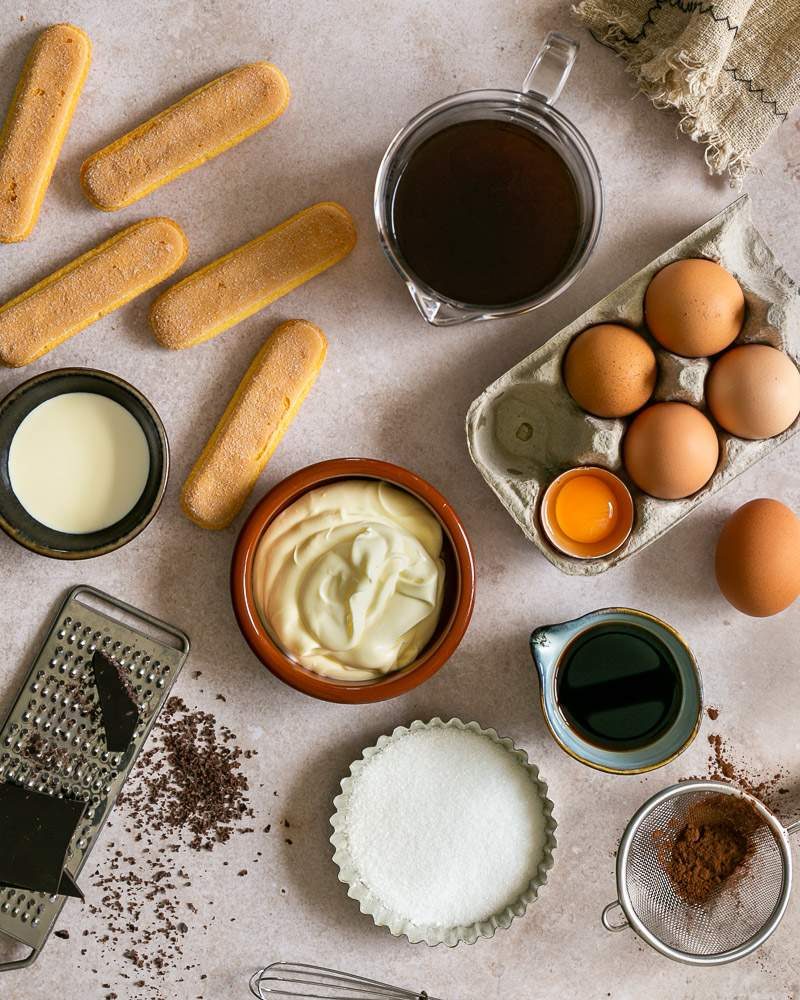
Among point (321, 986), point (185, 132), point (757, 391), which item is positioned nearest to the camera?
point (757, 391)

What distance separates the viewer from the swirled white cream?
1.12 m

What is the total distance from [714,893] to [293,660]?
27.1 inches

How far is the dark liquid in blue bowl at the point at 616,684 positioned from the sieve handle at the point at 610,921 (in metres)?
0.23

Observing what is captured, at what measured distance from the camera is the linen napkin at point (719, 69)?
1.14m

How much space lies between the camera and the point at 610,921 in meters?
1.27

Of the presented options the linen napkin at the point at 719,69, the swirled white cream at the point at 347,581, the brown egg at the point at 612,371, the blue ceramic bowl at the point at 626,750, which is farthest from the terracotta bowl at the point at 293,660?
the linen napkin at the point at 719,69

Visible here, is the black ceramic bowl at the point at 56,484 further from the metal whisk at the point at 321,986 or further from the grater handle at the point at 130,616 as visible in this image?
the metal whisk at the point at 321,986

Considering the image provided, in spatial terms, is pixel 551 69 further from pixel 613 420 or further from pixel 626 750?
pixel 626 750

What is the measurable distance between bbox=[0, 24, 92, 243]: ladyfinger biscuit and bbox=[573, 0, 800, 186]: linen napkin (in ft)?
2.25

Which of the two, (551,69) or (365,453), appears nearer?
(551,69)

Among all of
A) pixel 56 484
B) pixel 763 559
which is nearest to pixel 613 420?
pixel 763 559

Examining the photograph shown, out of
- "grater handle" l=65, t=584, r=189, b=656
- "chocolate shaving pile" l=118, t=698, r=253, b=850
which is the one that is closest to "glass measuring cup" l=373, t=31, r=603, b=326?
"grater handle" l=65, t=584, r=189, b=656

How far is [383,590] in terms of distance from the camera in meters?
1.12

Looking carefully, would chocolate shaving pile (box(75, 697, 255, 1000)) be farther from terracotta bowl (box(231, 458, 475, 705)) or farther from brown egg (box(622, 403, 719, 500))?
brown egg (box(622, 403, 719, 500))
